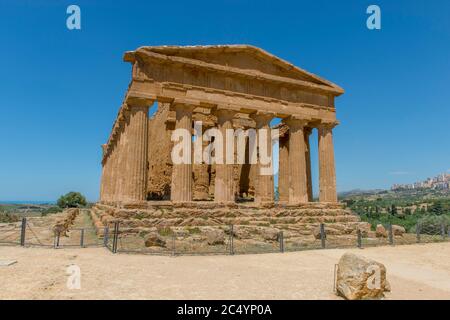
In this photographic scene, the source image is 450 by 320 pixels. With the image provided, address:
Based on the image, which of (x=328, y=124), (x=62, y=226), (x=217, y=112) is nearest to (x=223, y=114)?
(x=217, y=112)

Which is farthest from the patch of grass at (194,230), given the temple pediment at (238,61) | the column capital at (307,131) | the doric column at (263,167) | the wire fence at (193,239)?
the column capital at (307,131)

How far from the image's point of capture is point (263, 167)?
64.7 feet

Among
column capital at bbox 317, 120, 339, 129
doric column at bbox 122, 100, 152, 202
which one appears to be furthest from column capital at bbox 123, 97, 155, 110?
column capital at bbox 317, 120, 339, 129

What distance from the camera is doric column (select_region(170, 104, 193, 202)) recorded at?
1705 cm

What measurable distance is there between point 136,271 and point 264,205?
39.8 feet

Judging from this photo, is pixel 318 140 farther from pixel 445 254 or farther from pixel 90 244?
pixel 90 244

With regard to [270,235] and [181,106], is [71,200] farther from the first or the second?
[270,235]

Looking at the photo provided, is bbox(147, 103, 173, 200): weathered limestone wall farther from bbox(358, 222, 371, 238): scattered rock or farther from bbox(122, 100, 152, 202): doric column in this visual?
bbox(358, 222, 371, 238): scattered rock

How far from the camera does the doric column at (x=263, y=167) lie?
19.5 metres

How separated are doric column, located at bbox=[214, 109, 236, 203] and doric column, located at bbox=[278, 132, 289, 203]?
16.0 ft

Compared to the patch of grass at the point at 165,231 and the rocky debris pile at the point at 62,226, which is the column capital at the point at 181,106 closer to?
the patch of grass at the point at 165,231

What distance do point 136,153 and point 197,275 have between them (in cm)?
1021

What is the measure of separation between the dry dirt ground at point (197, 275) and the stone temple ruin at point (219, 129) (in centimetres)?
538
